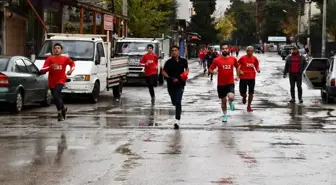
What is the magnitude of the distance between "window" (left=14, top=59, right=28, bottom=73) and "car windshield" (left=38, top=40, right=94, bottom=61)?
10.2 ft

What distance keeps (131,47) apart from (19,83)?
1430 centimetres

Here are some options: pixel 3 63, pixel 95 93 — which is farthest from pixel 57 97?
pixel 95 93

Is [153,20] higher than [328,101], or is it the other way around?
[153,20]

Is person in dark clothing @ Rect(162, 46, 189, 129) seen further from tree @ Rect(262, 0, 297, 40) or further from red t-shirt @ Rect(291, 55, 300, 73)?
tree @ Rect(262, 0, 297, 40)

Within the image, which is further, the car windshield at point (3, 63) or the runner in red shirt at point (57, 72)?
the car windshield at point (3, 63)

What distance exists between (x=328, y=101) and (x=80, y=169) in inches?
543

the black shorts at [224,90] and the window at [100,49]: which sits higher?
the window at [100,49]

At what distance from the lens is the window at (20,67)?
17.1 meters

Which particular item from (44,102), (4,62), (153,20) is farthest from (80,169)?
(153,20)

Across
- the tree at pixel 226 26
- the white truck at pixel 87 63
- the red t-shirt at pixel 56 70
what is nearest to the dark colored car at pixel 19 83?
the white truck at pixel 87 63

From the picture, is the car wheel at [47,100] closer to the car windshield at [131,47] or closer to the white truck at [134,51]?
the white truck at [134,51]

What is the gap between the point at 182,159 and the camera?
973 cm

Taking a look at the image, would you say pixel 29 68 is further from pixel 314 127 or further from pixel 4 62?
pixel 314 127

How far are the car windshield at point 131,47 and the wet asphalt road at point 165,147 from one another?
1229cm
